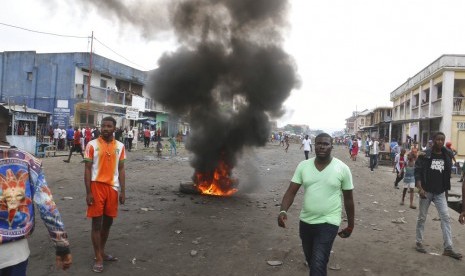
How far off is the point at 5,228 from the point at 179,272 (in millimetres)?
2513

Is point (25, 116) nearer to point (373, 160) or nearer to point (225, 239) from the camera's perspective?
point (373, 160)

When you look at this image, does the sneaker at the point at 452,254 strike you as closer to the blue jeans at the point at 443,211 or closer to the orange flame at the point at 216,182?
the blue jeans at the point at 443,211

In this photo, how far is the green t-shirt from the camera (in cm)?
343

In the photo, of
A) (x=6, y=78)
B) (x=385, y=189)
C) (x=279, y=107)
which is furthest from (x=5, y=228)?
(x=6, y=78)

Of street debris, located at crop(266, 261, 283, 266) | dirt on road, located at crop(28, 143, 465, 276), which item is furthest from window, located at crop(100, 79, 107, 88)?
street debris, located at crop(266, 261, 283, 266)

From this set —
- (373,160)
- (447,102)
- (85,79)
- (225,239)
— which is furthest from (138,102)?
(225,239)

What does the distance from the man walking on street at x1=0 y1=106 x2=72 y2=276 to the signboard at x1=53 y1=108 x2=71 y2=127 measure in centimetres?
2776

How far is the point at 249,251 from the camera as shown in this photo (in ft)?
17.1

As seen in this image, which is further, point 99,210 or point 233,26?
point 233,26

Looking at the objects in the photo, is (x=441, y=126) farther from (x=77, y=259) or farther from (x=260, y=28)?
(x=77, y=259)

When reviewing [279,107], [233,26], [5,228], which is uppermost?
[233,26]

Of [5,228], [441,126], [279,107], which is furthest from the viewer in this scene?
[441,126]

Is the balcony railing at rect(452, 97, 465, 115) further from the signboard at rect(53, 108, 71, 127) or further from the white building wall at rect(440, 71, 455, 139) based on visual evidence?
the signboard at rect(53, 108, 71, 127)

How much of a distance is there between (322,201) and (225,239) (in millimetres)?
2652
